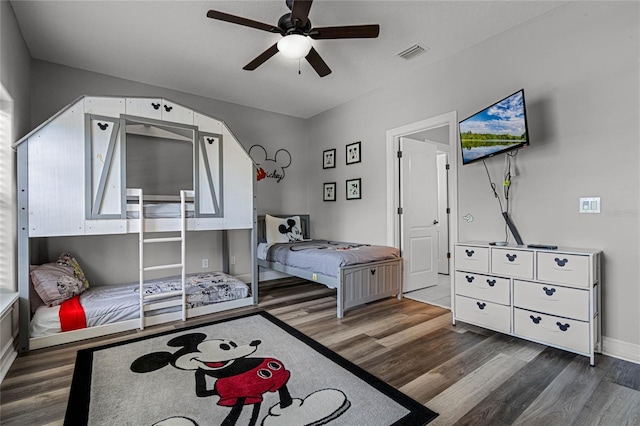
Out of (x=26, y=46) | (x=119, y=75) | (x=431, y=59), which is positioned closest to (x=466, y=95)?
(x=431, y=59)

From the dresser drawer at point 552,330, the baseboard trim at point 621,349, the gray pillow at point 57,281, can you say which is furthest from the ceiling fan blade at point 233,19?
the baseboard trim at point 621,349

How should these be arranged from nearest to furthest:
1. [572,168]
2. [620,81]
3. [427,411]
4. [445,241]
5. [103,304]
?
[427,411] → [620,81] → [572,168] → [103,304] → [445,241]

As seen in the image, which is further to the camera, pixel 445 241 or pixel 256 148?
pixel 445 241

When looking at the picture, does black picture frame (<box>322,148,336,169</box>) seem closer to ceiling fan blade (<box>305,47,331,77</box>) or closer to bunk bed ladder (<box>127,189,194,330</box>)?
ceiling fan blade (<box>305,47,331,77</box>)

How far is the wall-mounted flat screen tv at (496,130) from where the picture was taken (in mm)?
2527

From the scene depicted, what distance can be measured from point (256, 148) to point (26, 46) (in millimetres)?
2823

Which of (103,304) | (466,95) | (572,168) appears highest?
(466,95)

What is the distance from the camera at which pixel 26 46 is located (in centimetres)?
310

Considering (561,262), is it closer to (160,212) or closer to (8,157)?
(160,212)

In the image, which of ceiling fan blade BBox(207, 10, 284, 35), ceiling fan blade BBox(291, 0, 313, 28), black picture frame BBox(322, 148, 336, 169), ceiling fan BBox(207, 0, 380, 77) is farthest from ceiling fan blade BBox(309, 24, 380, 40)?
black picture frame BBox(322, 148, 336, 169)

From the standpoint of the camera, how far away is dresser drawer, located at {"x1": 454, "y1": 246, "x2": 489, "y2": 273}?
2805 millimetres

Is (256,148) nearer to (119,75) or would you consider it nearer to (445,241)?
(119,75)

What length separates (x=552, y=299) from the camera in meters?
2.38

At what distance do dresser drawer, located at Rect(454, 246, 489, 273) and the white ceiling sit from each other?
2.11 meters
